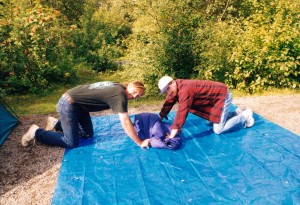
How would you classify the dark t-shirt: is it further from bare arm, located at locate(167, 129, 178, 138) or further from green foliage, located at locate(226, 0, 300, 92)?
green foliage, located at locate(226, 0, 300, 92)

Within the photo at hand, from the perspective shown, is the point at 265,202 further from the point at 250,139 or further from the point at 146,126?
the point at 146,126

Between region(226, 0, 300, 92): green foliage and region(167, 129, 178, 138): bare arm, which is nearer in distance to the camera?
region(167, 129, 178, 138): bare arm

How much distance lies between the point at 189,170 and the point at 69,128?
73.8 inches

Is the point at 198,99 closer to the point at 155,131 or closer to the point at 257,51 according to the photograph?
the point at 155,131

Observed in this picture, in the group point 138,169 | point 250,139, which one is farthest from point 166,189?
point 250,139

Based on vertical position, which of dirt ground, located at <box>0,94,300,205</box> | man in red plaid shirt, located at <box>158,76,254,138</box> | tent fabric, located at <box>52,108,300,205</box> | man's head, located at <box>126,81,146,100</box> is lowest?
dirt ground, located at <box>0,94,300,205</box>

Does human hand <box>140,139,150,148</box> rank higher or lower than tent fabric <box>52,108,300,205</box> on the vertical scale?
higher

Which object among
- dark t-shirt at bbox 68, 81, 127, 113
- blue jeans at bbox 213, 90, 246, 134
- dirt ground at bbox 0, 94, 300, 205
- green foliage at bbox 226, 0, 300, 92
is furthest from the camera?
green foliage at bbox 226, 0, 300, 92

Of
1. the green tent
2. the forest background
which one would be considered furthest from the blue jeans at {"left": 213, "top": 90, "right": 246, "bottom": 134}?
the green tent

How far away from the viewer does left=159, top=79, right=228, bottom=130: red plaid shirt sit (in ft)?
13.8

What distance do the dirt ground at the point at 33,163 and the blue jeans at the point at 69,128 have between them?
0.71 feet

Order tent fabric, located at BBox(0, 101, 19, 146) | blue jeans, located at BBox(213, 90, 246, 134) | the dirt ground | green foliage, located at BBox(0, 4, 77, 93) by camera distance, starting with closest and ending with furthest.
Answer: the dirt ground → blue jeans, located at BBox(213, 90, 246, 134) → tent fabric, located at BBox(0, 101, 19, 146) → green foliage, located at BBox(0, 4, 77, 93)

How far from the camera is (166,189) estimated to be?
3.37 m

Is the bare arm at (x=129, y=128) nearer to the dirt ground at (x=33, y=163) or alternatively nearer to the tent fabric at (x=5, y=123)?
the dirt ground at (x=33, y=163)
